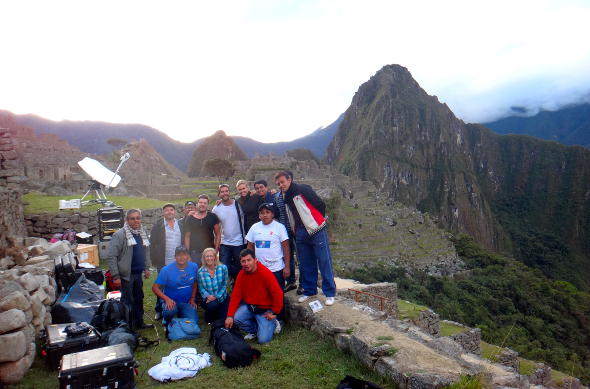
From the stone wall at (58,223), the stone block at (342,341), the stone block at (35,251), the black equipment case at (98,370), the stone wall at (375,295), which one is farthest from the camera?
the stone wall at (58,223)

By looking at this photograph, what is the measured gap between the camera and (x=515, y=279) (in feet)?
109

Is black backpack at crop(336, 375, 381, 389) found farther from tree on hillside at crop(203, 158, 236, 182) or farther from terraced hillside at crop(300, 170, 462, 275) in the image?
tree on hillside at crop(203, 158, 236, 182)

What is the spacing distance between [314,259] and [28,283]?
12.1 ft

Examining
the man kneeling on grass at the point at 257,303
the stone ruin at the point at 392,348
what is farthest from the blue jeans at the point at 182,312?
the stone ruin at the point at 392,348

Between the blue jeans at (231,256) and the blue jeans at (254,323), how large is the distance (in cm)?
132

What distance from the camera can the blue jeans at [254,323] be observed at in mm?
4988

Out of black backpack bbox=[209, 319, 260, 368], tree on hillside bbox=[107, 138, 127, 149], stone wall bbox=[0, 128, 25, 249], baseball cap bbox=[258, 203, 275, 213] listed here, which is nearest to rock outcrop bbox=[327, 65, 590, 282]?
tree on hillside bbox=[107, 138, 127, 149]

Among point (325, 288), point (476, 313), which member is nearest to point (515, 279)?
point (476, 313)

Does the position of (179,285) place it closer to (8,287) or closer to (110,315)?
(110,315)

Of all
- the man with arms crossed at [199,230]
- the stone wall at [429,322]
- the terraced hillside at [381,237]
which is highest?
the man with arms crossed at [199,230]

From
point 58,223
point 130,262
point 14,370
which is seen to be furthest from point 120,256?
point 58,223

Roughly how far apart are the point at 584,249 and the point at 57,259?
161 meters

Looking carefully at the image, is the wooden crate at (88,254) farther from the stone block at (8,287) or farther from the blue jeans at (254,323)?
the blue jeans at (254,323)

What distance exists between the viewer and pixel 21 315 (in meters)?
3.92
